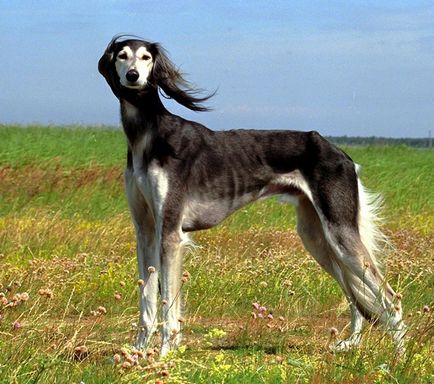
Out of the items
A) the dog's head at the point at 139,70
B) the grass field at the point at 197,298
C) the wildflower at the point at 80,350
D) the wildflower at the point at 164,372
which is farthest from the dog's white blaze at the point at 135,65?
the wildflower at the point at 164,372

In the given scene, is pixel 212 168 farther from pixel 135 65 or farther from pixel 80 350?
pixel 80 350

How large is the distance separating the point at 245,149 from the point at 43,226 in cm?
502

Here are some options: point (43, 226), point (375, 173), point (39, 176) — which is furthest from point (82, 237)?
point (375, 173)

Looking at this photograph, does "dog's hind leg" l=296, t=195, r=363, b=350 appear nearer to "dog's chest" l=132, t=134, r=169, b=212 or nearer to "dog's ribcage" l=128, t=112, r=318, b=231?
"dog's ribcage" l=128, t=112, r=318, b=231

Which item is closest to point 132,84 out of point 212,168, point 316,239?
point 212,168

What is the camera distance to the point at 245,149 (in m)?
7.91

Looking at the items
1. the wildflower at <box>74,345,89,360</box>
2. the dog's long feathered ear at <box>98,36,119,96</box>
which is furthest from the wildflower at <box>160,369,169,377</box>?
the dog's long feathered ear at <box>98,36,119,96</box>

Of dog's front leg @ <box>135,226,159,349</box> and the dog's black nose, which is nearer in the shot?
the dog's black nose

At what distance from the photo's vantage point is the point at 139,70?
286 inches

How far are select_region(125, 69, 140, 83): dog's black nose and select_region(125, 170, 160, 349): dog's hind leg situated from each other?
71cm

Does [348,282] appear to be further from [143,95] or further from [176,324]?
[143,95]

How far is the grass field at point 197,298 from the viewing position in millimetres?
5293

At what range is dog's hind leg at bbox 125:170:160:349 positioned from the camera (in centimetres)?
744

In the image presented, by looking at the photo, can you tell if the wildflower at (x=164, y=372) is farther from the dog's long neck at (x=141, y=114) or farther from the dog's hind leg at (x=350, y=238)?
the dog's hind leg at (x=350, y=238)
